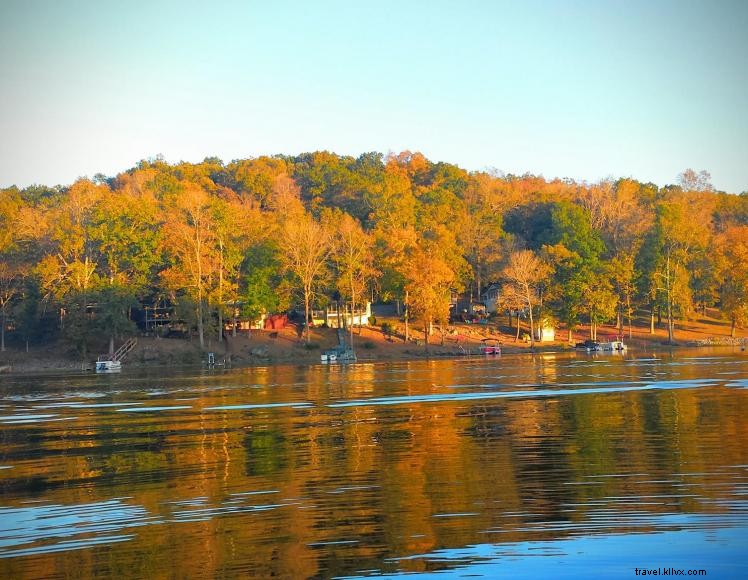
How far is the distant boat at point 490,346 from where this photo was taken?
9706 cm

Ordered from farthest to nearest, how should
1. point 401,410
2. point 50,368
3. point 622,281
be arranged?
point 622,281, point 50,368, point 401,410

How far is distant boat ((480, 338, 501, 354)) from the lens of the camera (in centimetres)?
9706

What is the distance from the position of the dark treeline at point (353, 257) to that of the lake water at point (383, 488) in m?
51.3

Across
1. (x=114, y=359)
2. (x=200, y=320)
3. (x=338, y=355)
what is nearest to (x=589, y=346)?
(x=338, y=355)

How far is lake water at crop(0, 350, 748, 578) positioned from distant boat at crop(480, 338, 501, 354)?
54358mm

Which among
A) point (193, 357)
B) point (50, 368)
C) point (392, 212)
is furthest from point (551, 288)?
point (50, 368)

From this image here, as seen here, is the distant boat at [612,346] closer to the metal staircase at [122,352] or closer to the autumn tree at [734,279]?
the autumn tree at [734,279]

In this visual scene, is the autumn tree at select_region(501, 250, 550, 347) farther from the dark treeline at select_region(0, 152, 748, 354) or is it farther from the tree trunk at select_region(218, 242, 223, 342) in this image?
the tree trunk at select_region(218, 242, 223, 342)

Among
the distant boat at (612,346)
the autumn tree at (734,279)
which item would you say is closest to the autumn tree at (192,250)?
the distant boat at (612,346)

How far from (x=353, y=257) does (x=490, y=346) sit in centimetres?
1787

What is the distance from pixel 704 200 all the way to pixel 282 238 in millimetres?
75935

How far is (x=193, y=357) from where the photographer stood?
9112 cm

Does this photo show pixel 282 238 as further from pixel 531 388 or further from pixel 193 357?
pixel 531 388

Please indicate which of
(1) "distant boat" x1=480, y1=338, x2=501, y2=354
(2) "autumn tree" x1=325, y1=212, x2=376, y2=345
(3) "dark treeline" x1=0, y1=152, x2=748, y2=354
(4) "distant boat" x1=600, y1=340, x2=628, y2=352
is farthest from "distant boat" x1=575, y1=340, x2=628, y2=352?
(2) "autumn tree" x1=325, y1=212, x2=376, y2=345
